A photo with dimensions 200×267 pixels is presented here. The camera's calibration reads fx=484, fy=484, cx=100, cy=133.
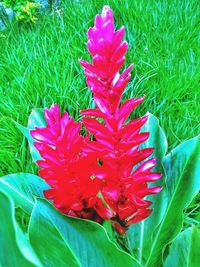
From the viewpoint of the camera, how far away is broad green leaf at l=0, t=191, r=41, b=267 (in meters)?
0.90

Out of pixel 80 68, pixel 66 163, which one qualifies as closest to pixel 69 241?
pixel 66 163

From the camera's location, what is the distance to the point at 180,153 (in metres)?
1.33

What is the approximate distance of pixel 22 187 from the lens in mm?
1327

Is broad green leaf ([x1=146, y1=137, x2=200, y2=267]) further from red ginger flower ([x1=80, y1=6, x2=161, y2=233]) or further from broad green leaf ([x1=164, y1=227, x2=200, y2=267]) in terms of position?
red ginger flower ([x1=80, y1=6, x2=161, y2=233])

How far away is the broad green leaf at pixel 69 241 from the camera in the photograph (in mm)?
1055

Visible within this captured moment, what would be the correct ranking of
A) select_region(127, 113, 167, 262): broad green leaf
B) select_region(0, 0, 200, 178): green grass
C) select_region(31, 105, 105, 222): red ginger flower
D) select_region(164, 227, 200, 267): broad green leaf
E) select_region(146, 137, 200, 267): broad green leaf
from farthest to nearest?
1. select_region(0, 0, 200, 178): green grass
2. select_region(127, 113, 167, 262): broad green leaf
3. select_region(146, 137, 200, 267): broad green leaf
4. select_region(164, 227, 200, 267): broad green leaf
5. select_region(31, 105, 105, 222): red ginger flower

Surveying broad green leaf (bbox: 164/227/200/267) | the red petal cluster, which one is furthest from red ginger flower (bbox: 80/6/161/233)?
broad green leaf (bbox: 164/227/200/267)

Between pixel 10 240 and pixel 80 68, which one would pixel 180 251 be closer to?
pixel 10 240

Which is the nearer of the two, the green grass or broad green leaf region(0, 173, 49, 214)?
broad green leaf region(0, 173, 49, 214)

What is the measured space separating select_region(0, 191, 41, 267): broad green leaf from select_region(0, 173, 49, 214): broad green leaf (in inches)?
13.2

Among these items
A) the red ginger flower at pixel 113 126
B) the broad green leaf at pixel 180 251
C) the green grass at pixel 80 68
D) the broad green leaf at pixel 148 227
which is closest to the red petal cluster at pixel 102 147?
the red ginger flower at pixel 113 126

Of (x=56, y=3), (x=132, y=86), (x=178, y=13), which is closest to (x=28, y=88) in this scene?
(x=132, y=86)

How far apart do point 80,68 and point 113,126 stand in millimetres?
1566

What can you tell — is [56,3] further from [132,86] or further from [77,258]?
[77,258]
